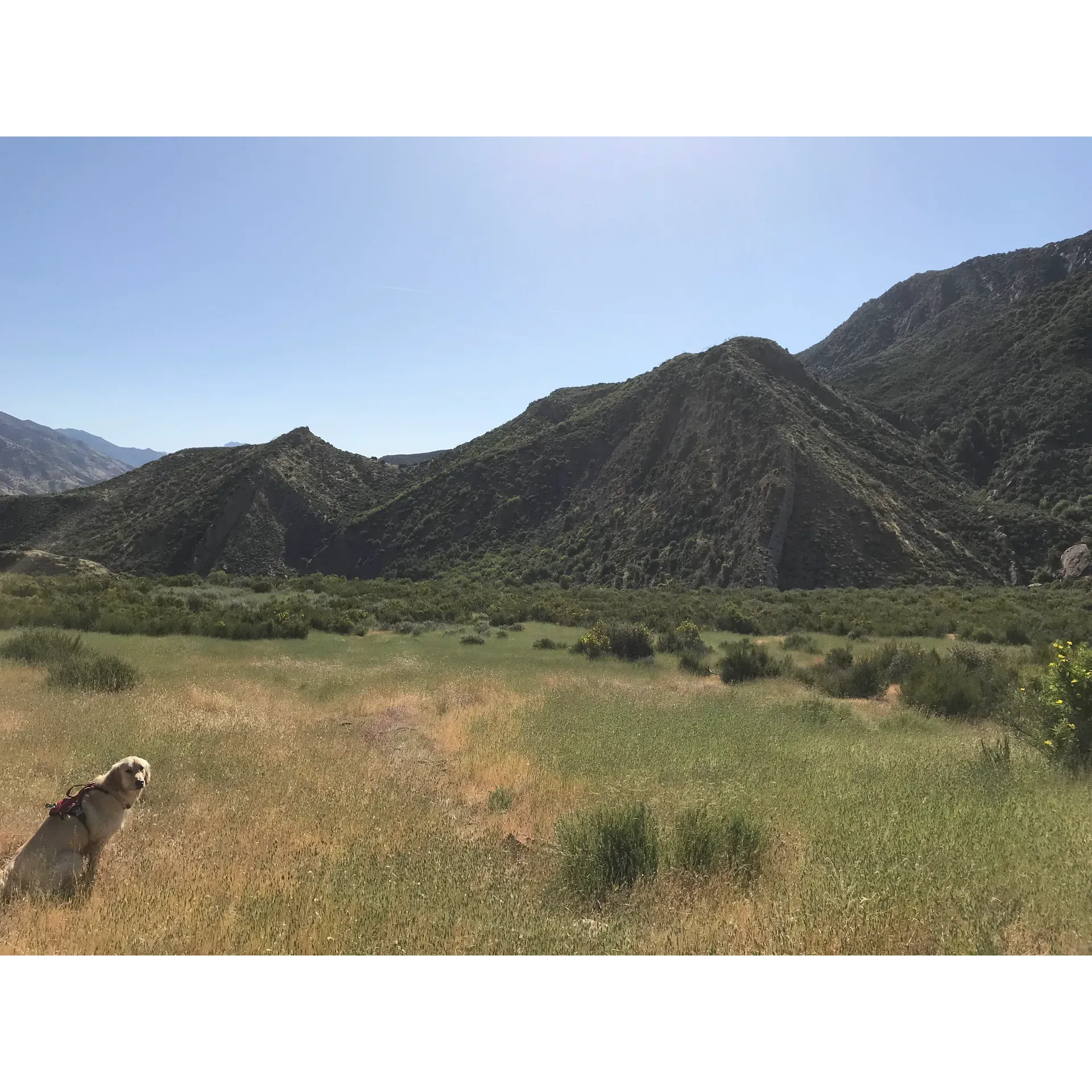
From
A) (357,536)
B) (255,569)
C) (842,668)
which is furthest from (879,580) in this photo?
(255,569)

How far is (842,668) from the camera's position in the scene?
16562mm

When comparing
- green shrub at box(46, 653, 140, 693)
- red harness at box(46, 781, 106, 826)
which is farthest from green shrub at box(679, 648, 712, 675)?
red harness at box(46, 781, 106, 826)

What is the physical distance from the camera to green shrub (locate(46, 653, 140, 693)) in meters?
11.7

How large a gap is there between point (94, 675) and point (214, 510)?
191 ft

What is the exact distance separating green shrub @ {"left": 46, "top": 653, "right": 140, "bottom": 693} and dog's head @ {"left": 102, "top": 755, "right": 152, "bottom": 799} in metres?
8.28

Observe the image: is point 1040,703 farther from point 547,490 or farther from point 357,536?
point 357,536

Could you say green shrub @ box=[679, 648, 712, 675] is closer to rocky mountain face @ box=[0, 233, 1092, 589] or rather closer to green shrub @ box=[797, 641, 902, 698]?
green shrub @ box=[797, 641, 902, 698]

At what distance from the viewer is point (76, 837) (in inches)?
175

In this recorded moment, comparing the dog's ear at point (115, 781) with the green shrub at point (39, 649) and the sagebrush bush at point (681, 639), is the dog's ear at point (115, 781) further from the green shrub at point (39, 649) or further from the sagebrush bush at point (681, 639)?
the sagebrush bush at point (681, 639)

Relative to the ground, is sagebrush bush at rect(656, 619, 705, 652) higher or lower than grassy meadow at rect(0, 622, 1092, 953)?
lower

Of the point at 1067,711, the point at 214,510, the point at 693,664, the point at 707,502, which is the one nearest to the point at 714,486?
the point at 707,502

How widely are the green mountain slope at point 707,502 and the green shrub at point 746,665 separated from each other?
2440cm

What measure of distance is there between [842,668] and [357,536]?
5693cm

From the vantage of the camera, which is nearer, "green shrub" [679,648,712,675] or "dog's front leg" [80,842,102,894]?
"dog's front leg" [80,842,102,894]
